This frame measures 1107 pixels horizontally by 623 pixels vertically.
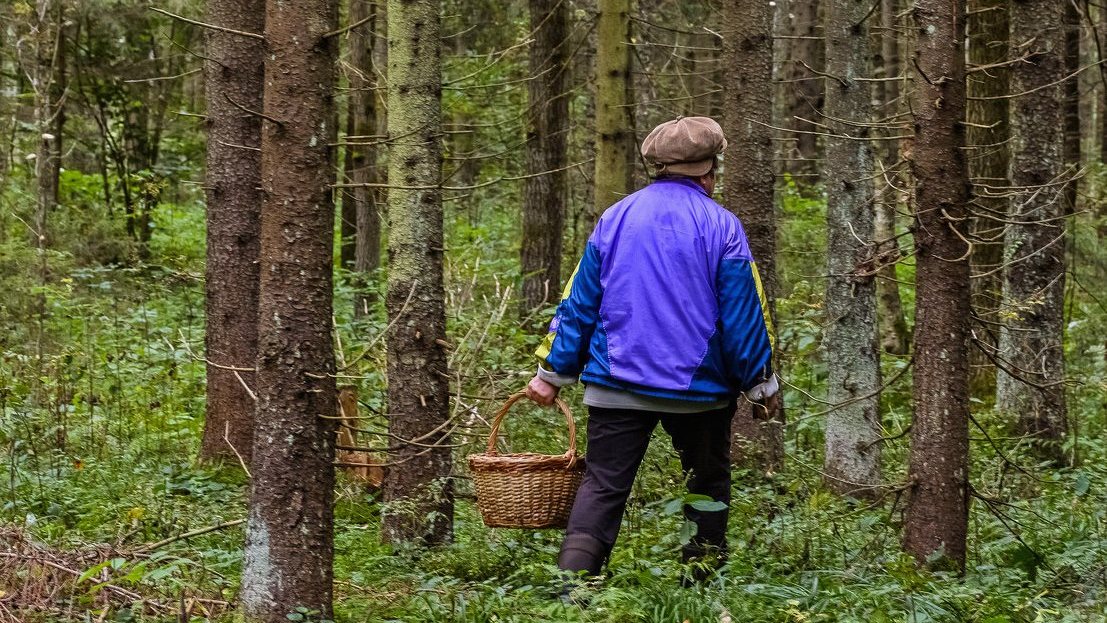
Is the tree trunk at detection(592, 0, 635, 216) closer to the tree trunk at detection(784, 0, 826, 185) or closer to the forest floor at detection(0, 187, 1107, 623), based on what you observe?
the forest floor at detection(0, 187, 1107, 623)

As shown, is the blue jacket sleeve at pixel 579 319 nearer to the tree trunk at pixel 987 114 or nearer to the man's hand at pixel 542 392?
the man's hand at pixel 542 392

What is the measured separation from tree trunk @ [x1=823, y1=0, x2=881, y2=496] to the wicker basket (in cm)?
334

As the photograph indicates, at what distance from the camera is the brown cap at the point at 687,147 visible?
5.08 meters

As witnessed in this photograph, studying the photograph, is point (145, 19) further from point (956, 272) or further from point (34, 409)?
point (956, 272)

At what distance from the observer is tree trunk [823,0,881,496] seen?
779cm

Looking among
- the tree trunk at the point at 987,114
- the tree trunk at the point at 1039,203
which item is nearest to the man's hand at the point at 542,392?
the tree trunk at the point at 1039,203

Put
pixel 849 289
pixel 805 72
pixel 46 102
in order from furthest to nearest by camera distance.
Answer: pixel 805 72 → pixel 46 102 → pixel 849 289

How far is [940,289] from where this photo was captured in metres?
4.98

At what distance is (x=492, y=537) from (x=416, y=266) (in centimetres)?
147

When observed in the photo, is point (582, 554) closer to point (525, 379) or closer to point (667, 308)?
point (667, 308)

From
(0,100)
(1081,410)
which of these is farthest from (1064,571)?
(0,100)

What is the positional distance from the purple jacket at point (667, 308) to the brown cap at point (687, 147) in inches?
7.9

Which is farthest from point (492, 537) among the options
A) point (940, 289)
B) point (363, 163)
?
point (363, 163)

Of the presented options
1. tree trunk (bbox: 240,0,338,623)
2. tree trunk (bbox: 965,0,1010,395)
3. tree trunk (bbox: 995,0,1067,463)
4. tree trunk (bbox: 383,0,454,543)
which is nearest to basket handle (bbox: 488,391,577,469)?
tree trunk (bbox: 383,0,454,543)
